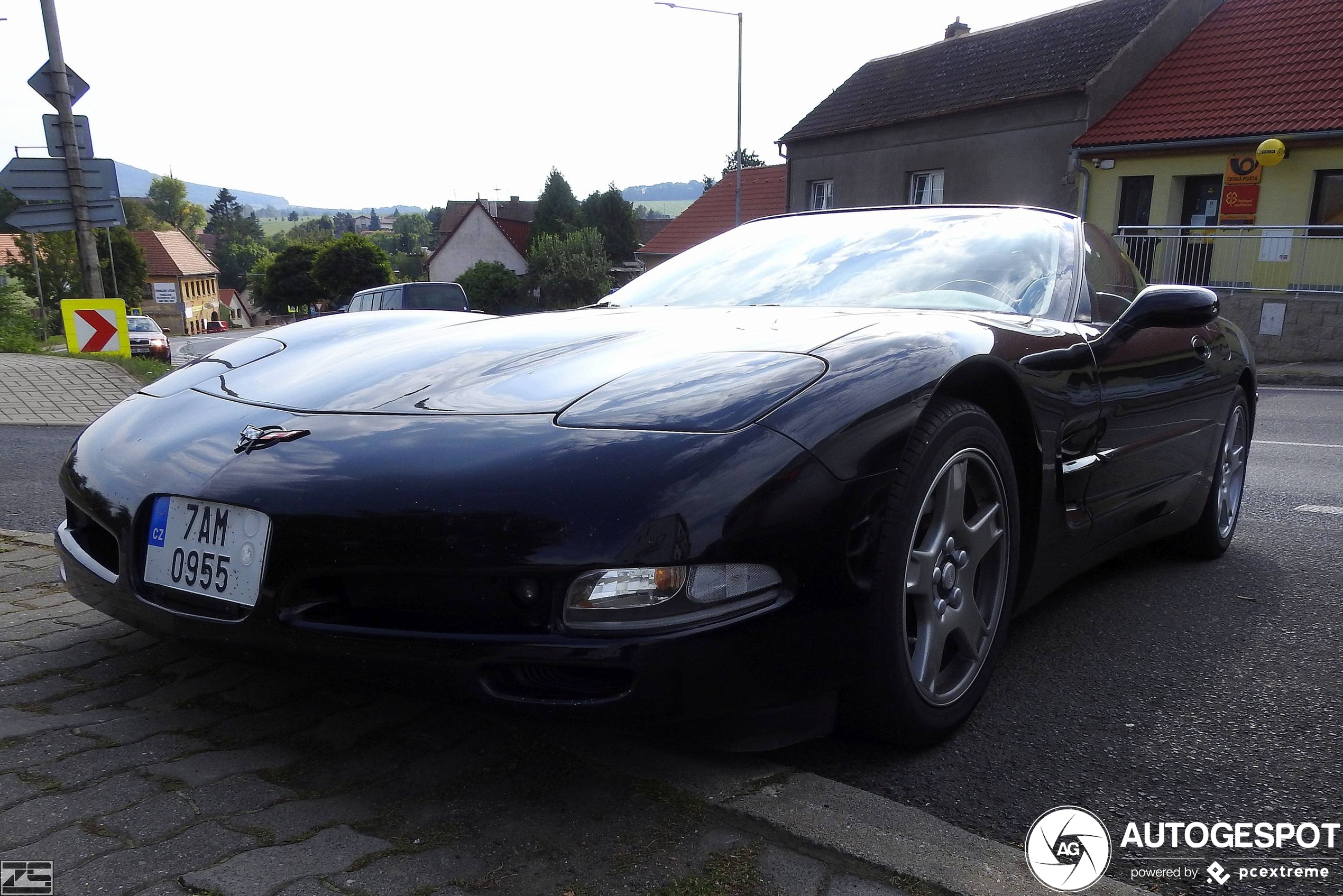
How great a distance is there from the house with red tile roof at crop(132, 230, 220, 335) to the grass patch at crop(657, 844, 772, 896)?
286 feet

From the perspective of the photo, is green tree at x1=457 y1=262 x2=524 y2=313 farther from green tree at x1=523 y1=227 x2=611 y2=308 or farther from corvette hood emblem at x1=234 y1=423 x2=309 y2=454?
corvette hood emblem at x1=234 y1=423 x2=309 y2=454

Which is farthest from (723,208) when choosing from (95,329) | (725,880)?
(725,880)

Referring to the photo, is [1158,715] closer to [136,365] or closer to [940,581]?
[940,581]

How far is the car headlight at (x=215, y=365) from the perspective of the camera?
260cm

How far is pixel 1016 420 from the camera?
246 centimetres

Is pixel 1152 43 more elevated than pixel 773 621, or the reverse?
Result: pixel 1152 43

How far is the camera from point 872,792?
1999 mm

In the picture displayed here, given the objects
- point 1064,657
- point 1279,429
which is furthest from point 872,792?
point 1279,429

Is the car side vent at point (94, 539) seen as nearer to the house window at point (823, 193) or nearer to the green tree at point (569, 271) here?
the house window at point (823, 193)

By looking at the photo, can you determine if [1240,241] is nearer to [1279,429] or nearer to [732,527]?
[1279,429]

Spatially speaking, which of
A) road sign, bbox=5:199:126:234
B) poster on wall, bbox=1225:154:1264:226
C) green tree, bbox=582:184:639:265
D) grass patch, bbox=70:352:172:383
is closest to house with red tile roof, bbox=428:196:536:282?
green tree, bbox=582:184:639:265

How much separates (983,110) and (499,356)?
22.6 metres

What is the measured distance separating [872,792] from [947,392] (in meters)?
0.83

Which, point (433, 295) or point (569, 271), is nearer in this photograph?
point (433, 295)
